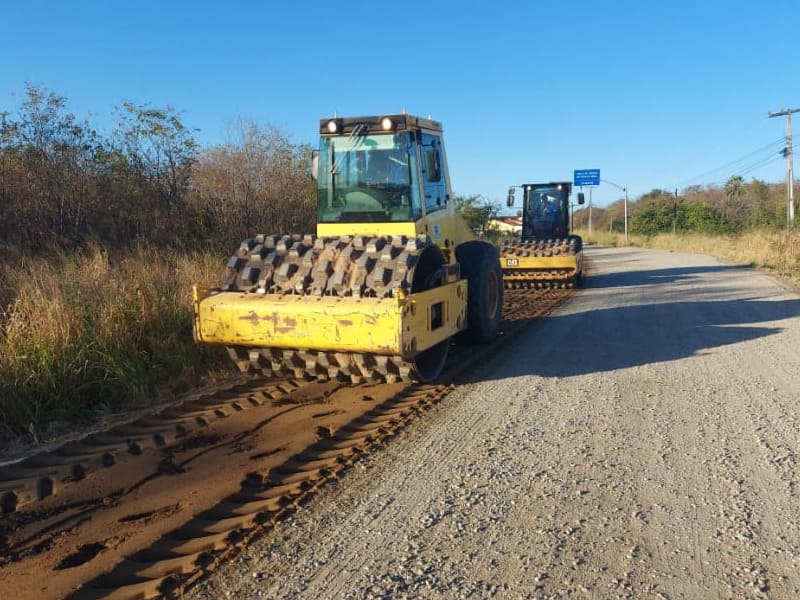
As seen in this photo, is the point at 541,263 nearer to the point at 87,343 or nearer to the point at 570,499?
the point at 87,343

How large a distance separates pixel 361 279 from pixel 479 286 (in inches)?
90.4

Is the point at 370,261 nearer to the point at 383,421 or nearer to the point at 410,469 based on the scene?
the point at 383,421

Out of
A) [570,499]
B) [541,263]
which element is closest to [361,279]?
[570,499]

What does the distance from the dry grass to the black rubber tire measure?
9.93 feet

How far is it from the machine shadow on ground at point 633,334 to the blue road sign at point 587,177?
4093 centimetres

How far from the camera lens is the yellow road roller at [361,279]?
216 inches

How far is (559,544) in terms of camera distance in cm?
334

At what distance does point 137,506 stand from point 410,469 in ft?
5.51

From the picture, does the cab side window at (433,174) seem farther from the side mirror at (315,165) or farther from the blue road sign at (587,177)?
the blue road sign at (587,177)

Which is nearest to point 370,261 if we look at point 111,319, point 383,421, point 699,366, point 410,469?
point 383,421

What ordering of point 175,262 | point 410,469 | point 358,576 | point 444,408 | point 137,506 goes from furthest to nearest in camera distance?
point 175,262, point 444,408, point 410,469, point 137,506, point 358,576

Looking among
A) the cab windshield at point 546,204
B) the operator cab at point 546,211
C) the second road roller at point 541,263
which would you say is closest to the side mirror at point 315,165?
the second road roller at point 541,263

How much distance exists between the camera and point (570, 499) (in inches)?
152

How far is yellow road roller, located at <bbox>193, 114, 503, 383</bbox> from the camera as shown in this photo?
5.48 meters
